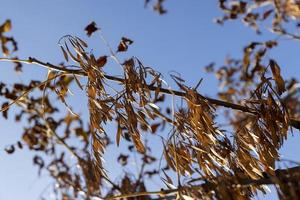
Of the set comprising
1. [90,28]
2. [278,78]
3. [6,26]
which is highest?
[6,26]

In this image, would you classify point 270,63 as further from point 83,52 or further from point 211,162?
point 83,52

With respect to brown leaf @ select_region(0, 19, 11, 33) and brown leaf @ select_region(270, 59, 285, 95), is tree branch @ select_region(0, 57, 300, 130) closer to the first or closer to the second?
brown leaf @ select_region(270, 59, 285, 95)

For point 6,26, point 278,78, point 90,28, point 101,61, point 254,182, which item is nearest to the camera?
→ point 254,182

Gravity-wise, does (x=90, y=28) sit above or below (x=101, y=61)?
above

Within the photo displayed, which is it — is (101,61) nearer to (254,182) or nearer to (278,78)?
(278,78)

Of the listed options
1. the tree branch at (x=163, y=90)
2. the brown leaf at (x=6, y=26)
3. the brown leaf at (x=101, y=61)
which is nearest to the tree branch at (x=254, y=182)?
the tree branch at (x=163, y=90)

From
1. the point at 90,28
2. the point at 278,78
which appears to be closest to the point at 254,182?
the point at 278,78

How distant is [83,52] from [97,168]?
1.62 feet

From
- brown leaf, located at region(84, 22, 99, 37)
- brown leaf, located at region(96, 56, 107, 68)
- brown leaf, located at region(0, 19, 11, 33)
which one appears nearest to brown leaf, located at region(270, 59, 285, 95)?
brown leaf, located at region(96, 56, 107, 68)

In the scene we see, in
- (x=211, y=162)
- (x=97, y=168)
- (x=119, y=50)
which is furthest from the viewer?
(x=119, y=50)

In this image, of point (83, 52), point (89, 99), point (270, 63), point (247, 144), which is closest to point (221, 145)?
point (247, 144)

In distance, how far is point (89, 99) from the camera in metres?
1.76

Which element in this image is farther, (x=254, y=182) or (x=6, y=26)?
(x=6, y=26)

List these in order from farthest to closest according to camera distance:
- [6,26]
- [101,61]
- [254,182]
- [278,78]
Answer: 1. [6,26]
2. [101,61]
3. [278,78]
4. [254,182]
